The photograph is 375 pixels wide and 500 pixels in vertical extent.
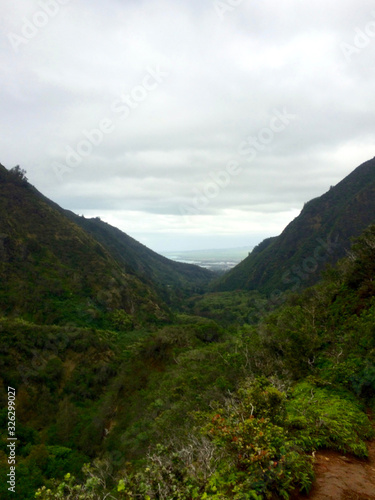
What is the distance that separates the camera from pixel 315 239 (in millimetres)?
98438

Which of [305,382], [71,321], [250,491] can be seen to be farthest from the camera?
[71,321]

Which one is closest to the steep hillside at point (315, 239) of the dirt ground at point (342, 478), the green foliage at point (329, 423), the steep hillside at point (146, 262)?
the steep hillside at point (146, 262)

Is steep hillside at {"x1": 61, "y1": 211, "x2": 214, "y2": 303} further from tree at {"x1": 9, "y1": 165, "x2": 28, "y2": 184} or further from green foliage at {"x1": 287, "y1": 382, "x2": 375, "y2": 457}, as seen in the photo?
green foliage at {"x1": 287, "y1": 382, "x2": 375, "y2": 457}

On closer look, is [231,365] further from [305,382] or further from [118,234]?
[118,234]

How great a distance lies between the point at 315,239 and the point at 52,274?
8097cm

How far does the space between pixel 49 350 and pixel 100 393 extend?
761 centimetres

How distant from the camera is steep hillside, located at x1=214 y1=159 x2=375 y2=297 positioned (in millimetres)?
86000

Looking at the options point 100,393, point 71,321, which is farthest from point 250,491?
point 71,321

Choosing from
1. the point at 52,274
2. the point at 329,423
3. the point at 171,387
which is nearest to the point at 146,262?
the point at 52,274

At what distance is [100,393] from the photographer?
29906 mm

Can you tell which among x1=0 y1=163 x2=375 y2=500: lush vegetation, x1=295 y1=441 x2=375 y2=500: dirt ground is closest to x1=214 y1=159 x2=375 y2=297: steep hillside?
x1=0 y1=163 x2=375 y2=500: lush vegetation

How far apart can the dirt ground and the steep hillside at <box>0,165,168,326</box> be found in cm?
4206

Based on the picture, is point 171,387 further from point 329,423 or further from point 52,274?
point 52,274

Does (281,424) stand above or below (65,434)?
above
